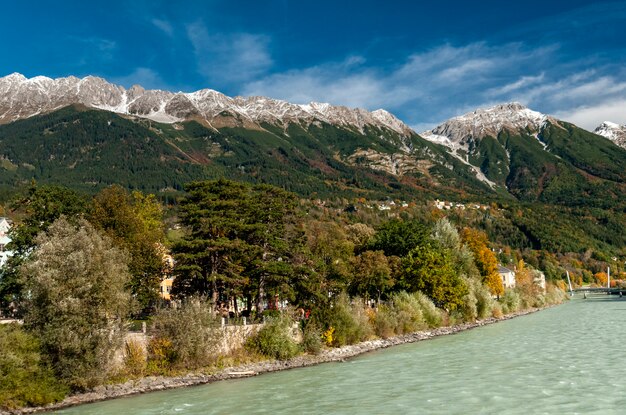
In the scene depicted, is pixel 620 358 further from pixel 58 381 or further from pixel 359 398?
pixel 58 381

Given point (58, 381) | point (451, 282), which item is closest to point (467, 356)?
point (451, 282)

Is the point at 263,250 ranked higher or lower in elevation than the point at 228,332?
higher

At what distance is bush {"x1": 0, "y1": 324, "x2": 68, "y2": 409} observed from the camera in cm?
2864

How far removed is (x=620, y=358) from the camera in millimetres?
38188

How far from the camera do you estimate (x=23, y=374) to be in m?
29.3

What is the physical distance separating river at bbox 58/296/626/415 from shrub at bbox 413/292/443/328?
561 inches

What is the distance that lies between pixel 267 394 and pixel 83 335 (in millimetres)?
11858

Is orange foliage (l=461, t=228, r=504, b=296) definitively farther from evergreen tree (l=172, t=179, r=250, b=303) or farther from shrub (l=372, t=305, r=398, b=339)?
evergreen tree (l=172, t=179, r=250, b=303)

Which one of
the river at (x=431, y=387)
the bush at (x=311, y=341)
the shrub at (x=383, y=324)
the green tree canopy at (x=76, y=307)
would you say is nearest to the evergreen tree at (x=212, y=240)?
the bush at (x=311, y=341)

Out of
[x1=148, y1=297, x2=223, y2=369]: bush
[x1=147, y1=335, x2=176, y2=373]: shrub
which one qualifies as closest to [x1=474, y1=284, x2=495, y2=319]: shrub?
Answer: [x1=148, y1=297, x2=223, y2=369]: bush

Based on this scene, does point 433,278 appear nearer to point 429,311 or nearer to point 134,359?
point 429,311

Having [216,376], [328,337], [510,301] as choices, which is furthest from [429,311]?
[510,301]

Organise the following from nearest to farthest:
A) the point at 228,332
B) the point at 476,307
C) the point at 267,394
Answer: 1. the point at 267,394
2. the point at 228,332
3. the point at 476,307

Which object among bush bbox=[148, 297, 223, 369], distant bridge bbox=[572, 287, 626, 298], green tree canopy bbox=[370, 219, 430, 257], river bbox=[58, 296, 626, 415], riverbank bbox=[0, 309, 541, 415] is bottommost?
distant bridge bbox=[572, 287, 626, 298]
